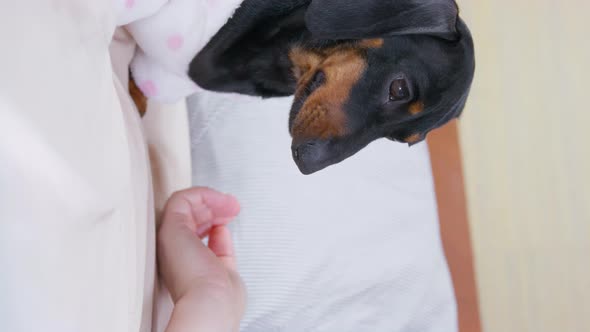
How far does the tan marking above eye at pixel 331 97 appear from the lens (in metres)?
0.98

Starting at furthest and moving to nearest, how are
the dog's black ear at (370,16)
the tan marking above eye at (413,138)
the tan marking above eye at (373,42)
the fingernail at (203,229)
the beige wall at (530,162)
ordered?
the beige wall at (530,162) < the fingernail at (203,229) < the tan marking above eye at (413,138) < the tan marking above eye at (373,42) < the dog's black ear at (370,16)

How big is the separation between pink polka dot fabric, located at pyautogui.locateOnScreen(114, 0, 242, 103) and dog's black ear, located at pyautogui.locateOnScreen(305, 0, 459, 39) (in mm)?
196

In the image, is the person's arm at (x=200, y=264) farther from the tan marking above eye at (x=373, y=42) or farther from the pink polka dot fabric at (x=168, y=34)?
the tan marking above eye at (x=373, y=42)

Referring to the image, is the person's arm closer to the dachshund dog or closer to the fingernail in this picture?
the fingernail

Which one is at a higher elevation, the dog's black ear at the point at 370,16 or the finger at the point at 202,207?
the dog's black ear at the point at 370,16

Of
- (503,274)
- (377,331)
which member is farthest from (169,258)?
(503,274)

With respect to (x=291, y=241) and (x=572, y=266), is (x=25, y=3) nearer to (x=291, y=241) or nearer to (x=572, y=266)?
(x=291, y=241)

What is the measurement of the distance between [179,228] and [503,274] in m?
1.17

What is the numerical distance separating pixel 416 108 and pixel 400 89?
0.15 feet

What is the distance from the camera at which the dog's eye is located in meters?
1.02

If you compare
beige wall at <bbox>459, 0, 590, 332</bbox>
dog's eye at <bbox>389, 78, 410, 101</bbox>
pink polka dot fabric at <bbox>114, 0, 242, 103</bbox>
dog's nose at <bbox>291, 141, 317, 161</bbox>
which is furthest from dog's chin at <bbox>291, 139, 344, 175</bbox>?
beige wall at <bbox>459, 0, 590, 332</bbox>

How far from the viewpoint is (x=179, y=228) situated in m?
1.08

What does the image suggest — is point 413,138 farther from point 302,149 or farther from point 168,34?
point 168,34

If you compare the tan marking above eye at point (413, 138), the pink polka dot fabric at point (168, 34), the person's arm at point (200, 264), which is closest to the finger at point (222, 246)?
the person's arm at point (200, 264)
